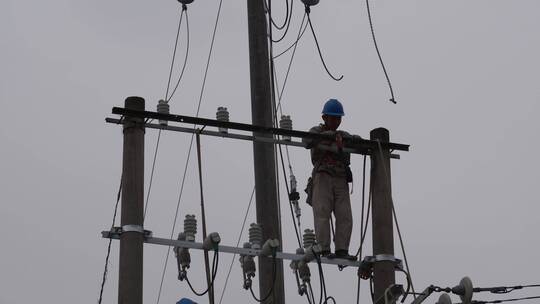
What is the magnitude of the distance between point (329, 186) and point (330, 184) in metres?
0.03

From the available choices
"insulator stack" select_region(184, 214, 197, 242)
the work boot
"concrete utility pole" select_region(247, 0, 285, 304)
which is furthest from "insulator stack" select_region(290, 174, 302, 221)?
"insulator stack" select_region(184, 214, 197, 242)

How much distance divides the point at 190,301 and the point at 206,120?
160cm

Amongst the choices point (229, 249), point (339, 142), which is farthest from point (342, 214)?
point (229, 249)

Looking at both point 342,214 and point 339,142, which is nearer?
point 339,142

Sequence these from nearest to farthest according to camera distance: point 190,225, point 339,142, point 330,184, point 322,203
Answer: point 190,225 → point 339,142 → point 322,203 → point 330,184

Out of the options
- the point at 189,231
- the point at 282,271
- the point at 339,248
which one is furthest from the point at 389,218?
the point at 189,231

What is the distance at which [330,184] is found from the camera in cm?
1061

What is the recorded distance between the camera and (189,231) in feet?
30.9

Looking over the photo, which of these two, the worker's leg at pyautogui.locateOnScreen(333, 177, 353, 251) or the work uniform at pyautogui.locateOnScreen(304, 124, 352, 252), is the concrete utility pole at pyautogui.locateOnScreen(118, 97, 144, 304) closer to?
the work uniform at pyautogui.locateOnScreen(304, 124, 352, 252)

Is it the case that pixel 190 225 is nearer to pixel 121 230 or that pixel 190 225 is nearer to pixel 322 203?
pixel 121 230

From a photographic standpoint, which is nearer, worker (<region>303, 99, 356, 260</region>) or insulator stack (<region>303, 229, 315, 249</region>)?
insulator stack (<region>303, 229, 315, 249</region>)

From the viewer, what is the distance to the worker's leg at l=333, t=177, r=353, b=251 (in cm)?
1030

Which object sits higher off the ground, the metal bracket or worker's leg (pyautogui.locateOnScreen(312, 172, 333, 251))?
worker's leg (pyautogui.locateOnScreen(312, 172, 333, 251))

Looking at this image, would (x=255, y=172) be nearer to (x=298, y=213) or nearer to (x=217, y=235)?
(x=298, y=213)
